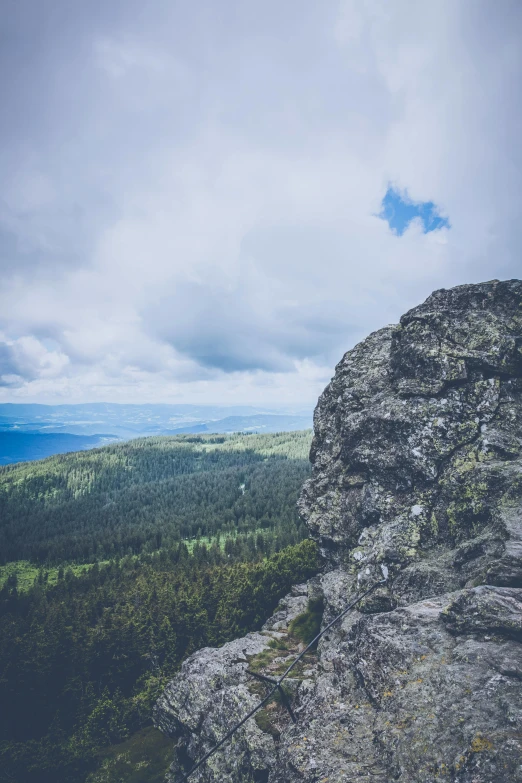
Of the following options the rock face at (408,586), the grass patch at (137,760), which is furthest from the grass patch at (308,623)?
the grass patch at (137,760)

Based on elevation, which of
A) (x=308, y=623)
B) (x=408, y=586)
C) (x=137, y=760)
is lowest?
(x=137, y=760)

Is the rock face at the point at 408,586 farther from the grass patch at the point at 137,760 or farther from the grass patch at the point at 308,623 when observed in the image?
the grass patch at the point at 137,760

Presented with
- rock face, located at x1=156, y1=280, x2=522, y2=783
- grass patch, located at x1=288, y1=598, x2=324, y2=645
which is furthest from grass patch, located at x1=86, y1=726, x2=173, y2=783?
grass patch, located at x1=288, y1=598, x2=324, y2=645

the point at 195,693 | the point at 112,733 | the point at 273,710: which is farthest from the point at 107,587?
the point at 273,710

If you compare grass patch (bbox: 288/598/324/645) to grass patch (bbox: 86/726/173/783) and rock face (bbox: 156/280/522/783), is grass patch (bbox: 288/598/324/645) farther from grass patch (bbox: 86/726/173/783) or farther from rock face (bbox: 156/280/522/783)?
grass patch (bbox: 86/726/173/783)

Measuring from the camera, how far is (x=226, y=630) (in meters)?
47.3

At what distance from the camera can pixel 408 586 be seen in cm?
1970

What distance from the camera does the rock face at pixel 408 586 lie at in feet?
38.5

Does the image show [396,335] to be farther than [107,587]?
No

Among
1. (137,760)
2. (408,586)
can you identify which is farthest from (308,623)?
(137,760)

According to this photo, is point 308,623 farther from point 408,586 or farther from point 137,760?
point 137,760

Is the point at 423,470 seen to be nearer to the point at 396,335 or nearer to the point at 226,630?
the point at 396,335

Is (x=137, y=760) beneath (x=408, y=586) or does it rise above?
beneath

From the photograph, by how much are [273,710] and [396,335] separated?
91.9 feet
